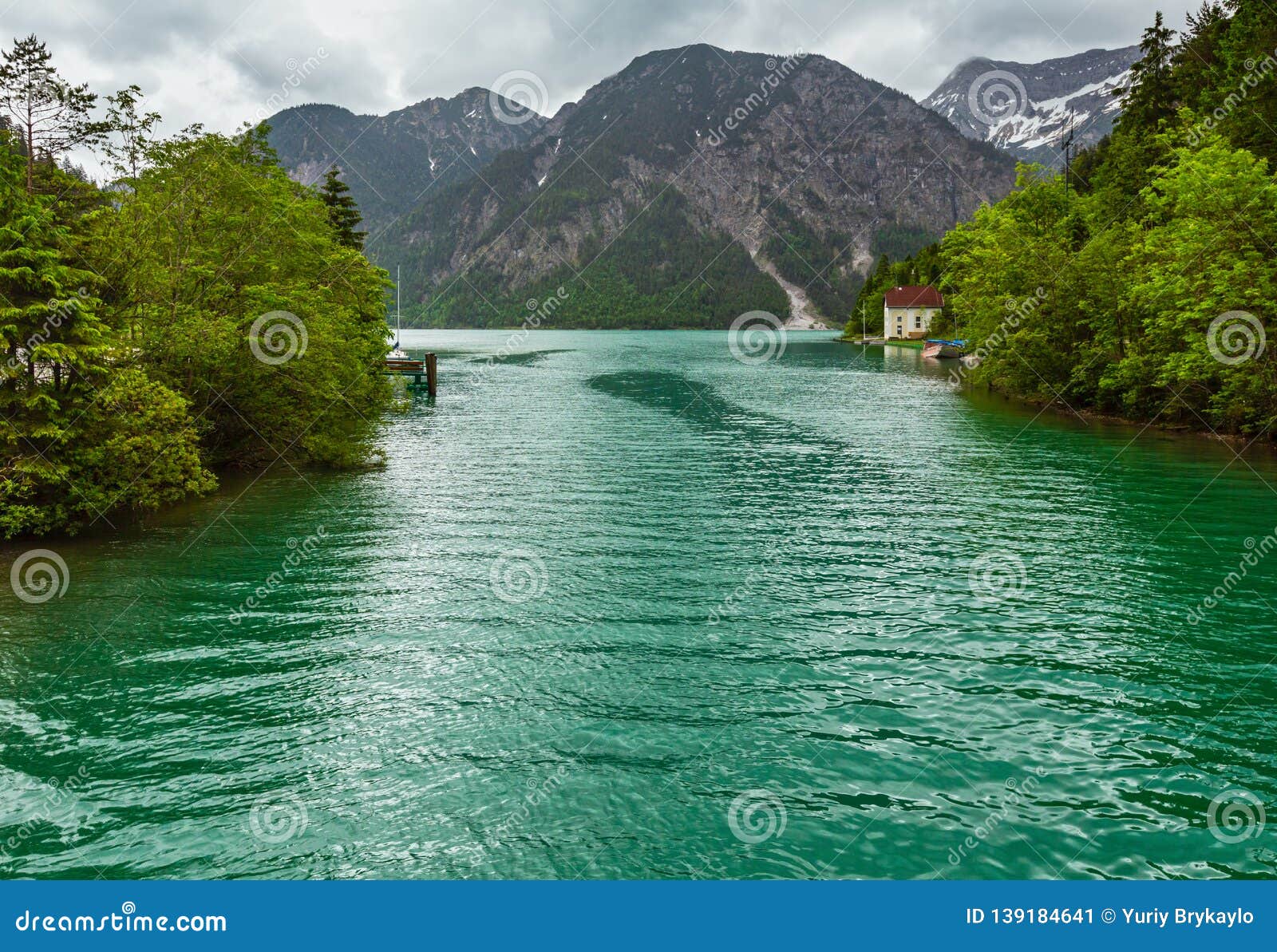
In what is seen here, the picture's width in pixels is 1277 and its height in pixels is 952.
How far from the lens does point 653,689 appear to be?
13625 millimetres

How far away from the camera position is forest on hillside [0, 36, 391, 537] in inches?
842

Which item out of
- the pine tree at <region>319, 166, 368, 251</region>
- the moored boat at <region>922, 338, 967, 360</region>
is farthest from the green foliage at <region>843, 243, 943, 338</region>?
the pine tree at <region>319, 166, 368, 251</region>

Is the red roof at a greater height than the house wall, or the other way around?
the red roof

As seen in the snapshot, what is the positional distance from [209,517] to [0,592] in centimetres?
796

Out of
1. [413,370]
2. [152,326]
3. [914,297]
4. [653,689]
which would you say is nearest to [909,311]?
[914,297]

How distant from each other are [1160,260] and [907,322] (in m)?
131

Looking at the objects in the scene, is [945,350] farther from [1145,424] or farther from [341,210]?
[341,210]

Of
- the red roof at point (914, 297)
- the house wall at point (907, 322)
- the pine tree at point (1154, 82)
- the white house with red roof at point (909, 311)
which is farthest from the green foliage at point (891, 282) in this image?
the pine tree at point (1154, 82)

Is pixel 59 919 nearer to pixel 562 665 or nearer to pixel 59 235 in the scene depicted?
pixel 562 665

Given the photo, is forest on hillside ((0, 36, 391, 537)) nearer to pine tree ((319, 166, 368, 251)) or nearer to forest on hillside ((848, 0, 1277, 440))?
pine tree ((319, 166, 368, 251))

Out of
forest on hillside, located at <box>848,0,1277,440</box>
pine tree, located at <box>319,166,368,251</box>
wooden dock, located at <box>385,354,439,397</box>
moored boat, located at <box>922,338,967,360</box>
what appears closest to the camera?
forest on hillside, located at <box>848,0,1277,440</box>

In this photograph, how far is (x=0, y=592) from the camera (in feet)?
60.5

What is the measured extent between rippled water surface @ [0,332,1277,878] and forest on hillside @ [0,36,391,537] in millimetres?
2289

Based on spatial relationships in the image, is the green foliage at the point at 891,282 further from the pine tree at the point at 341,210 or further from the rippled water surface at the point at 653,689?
the rippled water surface at the point at 653,689
